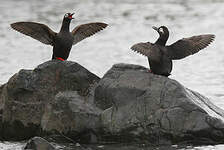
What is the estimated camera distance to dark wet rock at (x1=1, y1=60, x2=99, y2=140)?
11625 millimetres

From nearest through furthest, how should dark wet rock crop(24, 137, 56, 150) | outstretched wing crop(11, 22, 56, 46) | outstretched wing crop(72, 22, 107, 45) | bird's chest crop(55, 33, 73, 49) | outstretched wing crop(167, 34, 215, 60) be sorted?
1. dark wet rock crop(24, 137, 56, 150)
2. outstretched wing crop(167, 34, 215, 60)
3. bird's chest crop(55, 33, 73, 49)
4. outstretched wing crop(11, 22, 56, 46)
5. outstretched wing crop(72, 22, 107, 45)

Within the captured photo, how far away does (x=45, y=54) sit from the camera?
21734 mm

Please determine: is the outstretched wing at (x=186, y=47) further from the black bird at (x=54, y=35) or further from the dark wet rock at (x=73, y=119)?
the black bird at (x=54, y=35)

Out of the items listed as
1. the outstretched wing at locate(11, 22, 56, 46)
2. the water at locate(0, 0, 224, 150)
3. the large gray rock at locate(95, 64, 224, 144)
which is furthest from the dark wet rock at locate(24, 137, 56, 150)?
the water at locate(0, 0, 224, 150)

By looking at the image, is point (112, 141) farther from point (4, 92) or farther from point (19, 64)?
point (19, 64)

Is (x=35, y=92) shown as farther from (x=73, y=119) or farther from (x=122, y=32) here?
(x=122, y=32)

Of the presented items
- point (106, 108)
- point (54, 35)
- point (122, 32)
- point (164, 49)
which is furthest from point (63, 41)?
point (122, 32)

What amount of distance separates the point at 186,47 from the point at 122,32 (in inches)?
553

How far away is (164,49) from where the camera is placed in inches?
457

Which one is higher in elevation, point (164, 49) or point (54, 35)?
point (54, 35)

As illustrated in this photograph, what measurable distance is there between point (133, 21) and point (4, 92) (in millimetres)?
16518

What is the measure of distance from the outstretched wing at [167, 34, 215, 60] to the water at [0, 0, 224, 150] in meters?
3.03

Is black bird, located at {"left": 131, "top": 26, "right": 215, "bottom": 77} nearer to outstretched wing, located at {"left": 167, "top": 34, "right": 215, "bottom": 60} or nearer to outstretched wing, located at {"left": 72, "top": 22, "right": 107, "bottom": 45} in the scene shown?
outstretched wing, located at {"left": 167, "top": 34, "right": 215, "bottom": 60}

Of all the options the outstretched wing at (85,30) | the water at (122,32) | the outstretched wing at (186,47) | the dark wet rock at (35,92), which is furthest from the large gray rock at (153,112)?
the water at (122,32)
